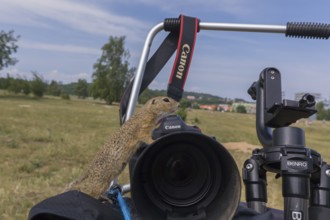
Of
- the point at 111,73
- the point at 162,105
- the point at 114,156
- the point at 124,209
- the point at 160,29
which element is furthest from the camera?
the point at 111,73

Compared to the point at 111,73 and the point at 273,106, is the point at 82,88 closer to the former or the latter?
the point at 111,73

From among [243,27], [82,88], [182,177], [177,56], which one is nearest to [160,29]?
[177,56]

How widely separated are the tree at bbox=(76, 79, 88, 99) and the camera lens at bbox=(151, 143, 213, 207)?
2892 inches

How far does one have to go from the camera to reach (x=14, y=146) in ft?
34.7

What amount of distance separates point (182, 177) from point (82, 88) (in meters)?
74.2

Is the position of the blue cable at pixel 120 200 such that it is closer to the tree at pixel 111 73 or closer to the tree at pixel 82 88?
the tree at pixel 111 73

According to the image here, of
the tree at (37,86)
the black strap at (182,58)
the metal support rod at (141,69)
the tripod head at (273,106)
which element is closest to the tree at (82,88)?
Answer: the tree at (37,86)

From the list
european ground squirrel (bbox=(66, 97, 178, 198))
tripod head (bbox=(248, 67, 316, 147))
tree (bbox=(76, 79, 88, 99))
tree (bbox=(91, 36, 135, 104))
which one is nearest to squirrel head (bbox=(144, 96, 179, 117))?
european ground squirrel (bbox=(66, 97, 178, 198))

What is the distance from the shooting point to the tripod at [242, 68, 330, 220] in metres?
1.06

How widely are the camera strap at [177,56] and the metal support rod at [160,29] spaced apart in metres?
0.04

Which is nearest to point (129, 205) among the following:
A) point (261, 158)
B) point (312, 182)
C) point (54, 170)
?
point (261, 158)

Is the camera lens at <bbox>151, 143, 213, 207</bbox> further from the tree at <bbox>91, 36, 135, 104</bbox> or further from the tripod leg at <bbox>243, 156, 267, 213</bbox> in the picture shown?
the tree at <bbox>91, 36, 135, 104</bbox>

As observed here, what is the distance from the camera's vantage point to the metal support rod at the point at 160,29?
58.7 inches

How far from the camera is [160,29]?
1.58m
